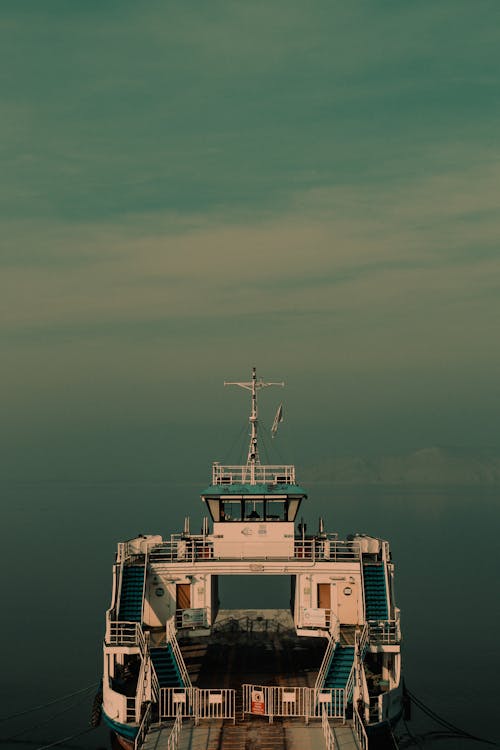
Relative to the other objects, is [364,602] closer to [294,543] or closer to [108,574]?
[294,543]

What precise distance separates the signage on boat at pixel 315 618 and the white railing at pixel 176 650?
6.32 metres

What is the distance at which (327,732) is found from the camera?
31062 mm

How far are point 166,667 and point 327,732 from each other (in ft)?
26.9

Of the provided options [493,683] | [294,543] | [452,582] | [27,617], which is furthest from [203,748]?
[452,582]

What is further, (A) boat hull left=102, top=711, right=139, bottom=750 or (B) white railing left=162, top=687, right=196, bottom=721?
(A) boat hull left=102, top=711, right=139, bottom=750

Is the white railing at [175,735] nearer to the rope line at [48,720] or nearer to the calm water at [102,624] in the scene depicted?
the calm water at [102,624]

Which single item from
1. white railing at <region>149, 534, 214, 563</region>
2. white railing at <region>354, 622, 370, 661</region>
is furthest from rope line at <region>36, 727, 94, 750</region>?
white railing at <region>354, 622, 370, 661</region>

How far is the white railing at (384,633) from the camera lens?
3750 centimetres

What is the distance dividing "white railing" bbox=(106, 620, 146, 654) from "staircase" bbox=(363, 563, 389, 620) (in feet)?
33.6

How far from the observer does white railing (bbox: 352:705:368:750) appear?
98.8 feet

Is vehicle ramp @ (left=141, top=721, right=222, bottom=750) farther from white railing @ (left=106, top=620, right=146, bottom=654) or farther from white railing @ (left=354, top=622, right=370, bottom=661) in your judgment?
white railing @ (left=354, top=622, right=370, bottom=661)

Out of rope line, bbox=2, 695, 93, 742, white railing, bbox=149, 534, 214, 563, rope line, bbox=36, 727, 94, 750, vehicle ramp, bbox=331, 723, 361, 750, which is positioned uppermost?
white railing, bbox=149, 534, 214, 563

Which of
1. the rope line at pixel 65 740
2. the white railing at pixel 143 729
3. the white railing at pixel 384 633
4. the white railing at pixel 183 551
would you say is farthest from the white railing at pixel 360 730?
the rope line at pixel 65 740

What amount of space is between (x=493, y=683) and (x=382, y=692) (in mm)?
19577
